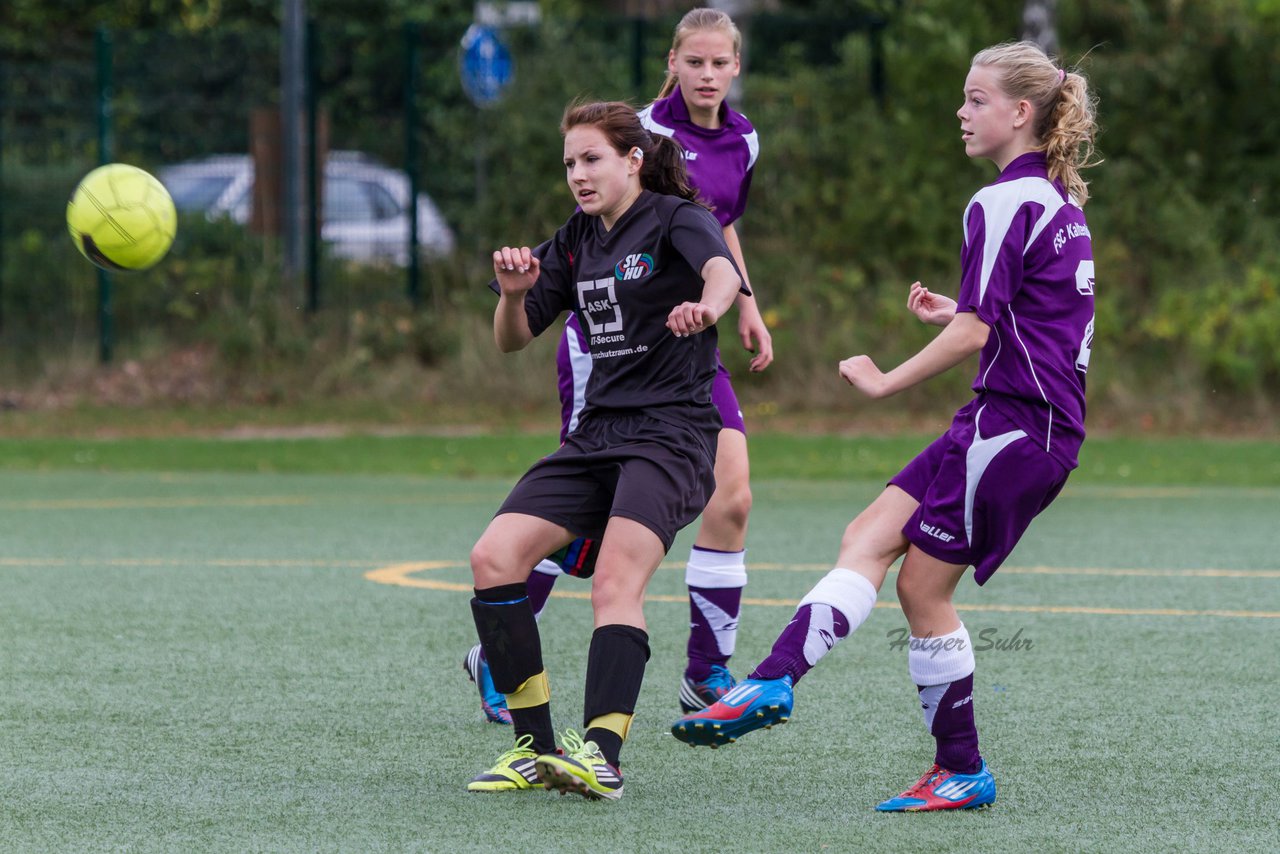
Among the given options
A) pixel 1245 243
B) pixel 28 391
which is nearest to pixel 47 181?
pixel 28 391

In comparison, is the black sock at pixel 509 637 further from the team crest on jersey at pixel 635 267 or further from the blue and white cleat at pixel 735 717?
the team crest on jersey at pixel 635 267

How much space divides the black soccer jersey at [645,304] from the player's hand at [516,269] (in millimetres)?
140

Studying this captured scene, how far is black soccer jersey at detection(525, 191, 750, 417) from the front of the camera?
4.75m

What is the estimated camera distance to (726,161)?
234 inches

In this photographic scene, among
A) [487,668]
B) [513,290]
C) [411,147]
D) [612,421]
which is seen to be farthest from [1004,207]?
[411,147]

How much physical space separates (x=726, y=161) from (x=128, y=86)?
12.3m

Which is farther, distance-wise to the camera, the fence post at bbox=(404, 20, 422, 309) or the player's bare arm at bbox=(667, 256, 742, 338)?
the fence post at bbox=(404, 20, 422, 309)

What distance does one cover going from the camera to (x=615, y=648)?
4.46m

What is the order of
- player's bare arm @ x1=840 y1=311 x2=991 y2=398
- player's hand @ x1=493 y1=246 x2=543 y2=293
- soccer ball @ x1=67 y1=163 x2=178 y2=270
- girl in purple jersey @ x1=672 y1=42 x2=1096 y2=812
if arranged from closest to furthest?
player's bare arm @ x1=840 y1=311 x2=991 y2=398
girl in purple jersey @ x1=672 y1=42 x2=1096 y2=812
player's hand @ x1=493 y1=246 x2=543 y2=293
soccer ball @ x1=67 y1=163 x2=178 y2=270

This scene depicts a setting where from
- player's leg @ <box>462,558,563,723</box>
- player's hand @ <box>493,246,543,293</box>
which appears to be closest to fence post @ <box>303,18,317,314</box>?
player's leg @ <box>462,558,563,723</box>

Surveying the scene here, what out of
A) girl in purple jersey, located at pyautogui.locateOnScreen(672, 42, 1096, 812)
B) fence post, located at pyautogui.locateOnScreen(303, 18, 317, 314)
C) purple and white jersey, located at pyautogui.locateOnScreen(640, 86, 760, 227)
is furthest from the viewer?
fence post, located at pyautogui.locateOnScreen(303, 18, 317, 314)

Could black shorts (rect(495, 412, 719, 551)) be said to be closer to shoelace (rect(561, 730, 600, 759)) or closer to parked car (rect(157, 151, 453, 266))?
shoelace (rect(561, 730, 600, 759))

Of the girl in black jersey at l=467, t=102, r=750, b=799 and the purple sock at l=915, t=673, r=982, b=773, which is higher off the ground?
the girl in black jersey at l=467, t=102, r=750, b=799

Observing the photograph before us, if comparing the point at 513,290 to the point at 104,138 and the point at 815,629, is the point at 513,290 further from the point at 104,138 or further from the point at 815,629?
the point at 104,138
